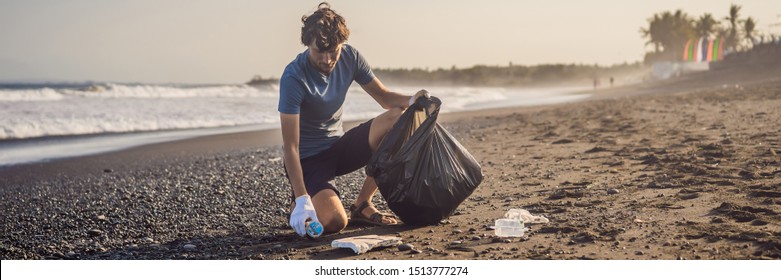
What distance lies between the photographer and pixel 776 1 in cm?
492

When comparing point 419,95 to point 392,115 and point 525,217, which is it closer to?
point 392,115

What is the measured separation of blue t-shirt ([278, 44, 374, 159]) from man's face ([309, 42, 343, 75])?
0.05 metres

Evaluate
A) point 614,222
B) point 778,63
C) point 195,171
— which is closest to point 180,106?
point 195,171

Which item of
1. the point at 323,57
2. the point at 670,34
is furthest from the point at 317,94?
the point at 670,34

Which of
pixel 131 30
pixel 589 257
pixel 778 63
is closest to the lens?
pixel 589 257

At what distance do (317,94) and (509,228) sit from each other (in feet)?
3.53

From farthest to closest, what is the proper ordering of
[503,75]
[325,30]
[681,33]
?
[503,75], [681,33], [325,30]

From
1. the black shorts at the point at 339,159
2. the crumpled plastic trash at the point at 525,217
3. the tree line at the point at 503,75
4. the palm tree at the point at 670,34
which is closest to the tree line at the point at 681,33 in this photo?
the palm tree at the point at 670,34

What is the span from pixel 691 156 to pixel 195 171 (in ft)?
12.9

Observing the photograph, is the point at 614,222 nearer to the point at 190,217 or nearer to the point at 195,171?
the point at 190,217

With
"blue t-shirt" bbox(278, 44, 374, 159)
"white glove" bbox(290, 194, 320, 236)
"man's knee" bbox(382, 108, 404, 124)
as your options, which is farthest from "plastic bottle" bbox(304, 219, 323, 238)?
"man's knee" bbox(382, 108, 404, 124)

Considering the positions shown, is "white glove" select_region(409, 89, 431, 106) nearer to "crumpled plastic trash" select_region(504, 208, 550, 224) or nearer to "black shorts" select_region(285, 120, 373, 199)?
"black shorts" select_region(285, 120, 373, 199)

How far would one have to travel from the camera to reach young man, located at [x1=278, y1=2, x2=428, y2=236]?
3.23m

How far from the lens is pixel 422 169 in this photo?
11.1 feet
